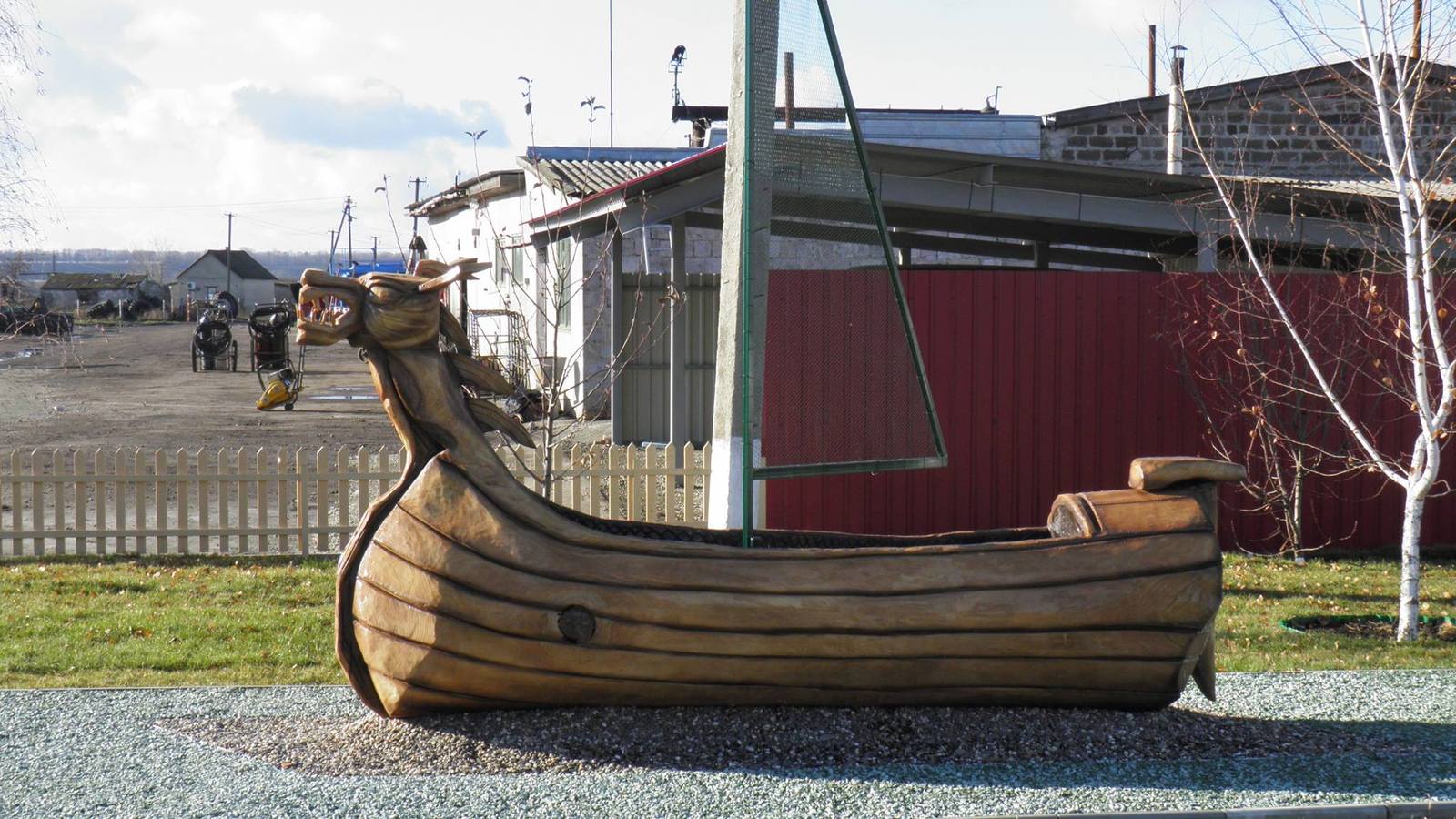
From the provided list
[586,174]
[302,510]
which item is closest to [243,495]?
[302,510]

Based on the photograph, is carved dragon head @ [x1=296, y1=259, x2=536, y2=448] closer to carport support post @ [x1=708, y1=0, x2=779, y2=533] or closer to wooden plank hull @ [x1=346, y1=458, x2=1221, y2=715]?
wooden plank hull @ [x1=346, y1=458, x2=1221, y2=715]

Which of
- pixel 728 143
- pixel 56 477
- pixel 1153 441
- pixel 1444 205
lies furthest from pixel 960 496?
pixel 56 477

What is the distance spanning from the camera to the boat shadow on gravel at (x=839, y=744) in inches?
182

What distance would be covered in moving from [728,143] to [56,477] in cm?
651

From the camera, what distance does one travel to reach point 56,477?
9.56m

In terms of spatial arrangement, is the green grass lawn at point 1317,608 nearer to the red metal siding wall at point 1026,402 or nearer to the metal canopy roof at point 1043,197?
the red metal siding wall at point 1026,402

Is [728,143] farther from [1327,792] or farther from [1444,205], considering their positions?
[1444,205]

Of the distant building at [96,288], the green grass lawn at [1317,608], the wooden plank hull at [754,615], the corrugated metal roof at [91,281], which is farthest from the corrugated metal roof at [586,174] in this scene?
the corrugated metal roof at [91,281]

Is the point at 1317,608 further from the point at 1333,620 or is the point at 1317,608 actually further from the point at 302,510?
the point at 302,510

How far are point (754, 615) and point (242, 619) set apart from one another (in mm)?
4059

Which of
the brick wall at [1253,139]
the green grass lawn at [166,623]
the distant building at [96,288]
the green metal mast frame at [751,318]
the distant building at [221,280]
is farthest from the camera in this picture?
the distant building at [221,280]

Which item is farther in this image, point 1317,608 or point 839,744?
point 1317,608

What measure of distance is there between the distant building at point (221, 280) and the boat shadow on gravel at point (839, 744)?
71433 mm

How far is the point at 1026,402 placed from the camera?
31.7 feet
